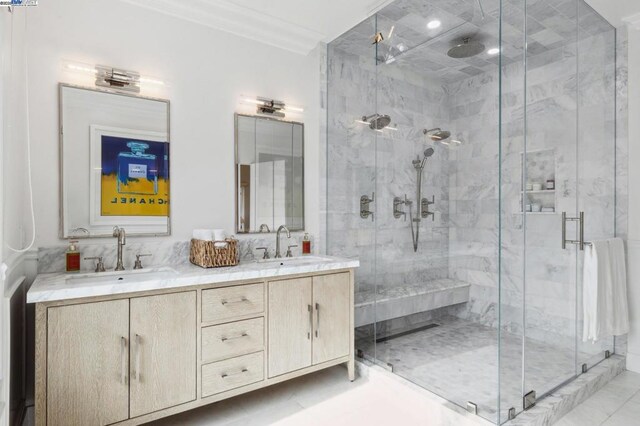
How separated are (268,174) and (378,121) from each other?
0.96 m

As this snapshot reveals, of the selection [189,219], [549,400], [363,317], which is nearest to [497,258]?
[549,400]

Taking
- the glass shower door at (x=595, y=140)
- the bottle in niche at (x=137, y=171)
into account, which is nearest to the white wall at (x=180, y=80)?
the bottle in niche at (x=137, y=171)

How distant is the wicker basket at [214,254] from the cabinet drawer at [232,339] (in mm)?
393

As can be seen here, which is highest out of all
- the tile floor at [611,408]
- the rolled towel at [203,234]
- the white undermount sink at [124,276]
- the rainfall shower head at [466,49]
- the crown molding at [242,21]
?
the crown molding at [242,21]

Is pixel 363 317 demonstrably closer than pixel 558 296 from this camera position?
No

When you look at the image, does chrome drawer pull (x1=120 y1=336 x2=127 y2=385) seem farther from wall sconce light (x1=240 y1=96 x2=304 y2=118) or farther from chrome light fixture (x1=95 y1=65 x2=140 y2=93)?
wall sconce light (x1=240 y1=96 x2=304 y2=118)

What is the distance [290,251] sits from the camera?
9.84 ft

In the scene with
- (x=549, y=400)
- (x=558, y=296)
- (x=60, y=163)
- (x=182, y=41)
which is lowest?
(x=549, y=400)

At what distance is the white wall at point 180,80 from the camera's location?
2.12m

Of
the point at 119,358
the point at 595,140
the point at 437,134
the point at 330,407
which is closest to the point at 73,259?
the point at 119,358

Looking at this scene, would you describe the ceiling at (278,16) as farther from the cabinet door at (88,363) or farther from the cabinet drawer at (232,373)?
the cabinet drawer at (232,373)

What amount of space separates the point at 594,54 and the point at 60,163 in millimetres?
3740

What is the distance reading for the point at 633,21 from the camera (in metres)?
2.78

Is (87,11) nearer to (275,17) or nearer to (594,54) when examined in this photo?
(275,17)
